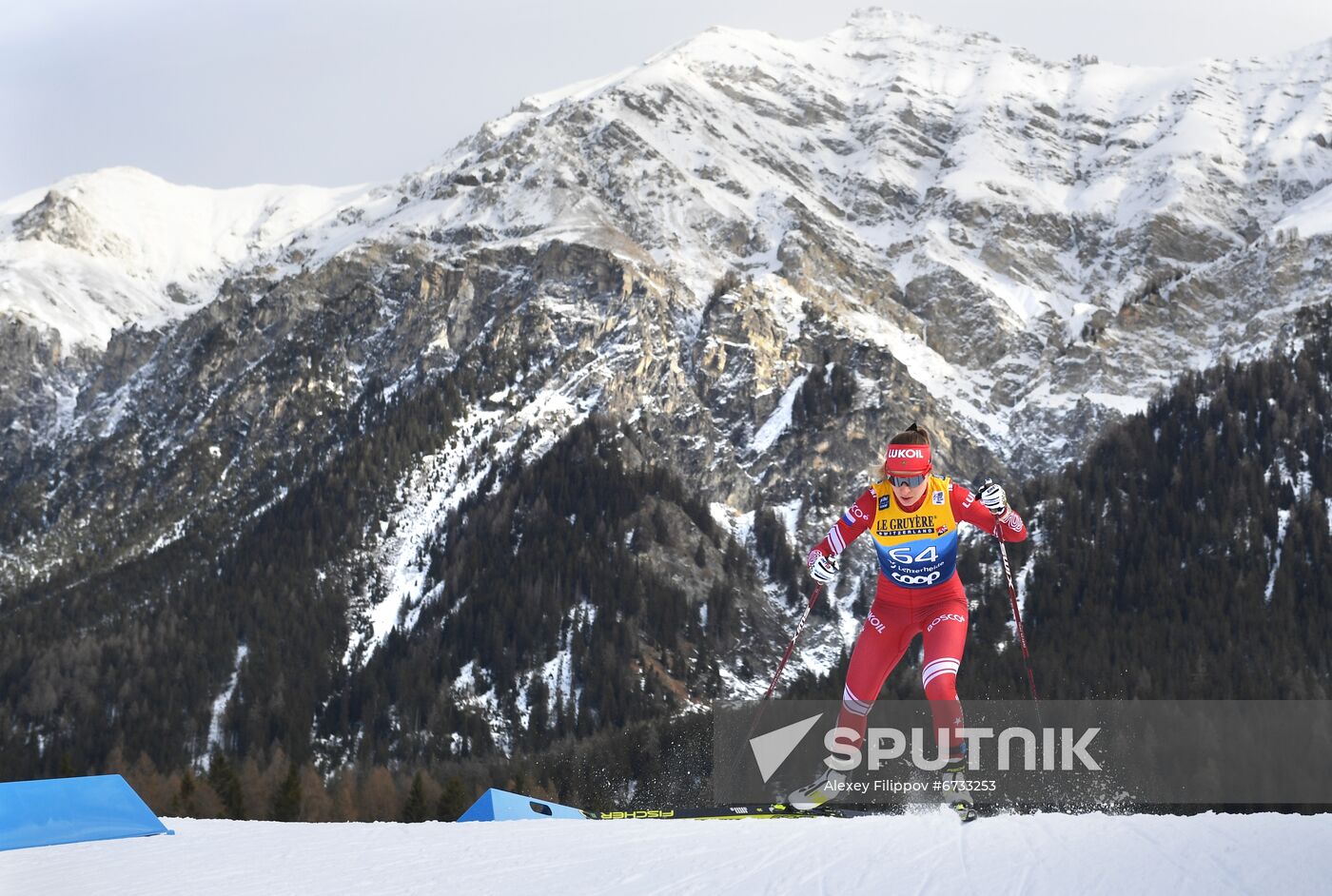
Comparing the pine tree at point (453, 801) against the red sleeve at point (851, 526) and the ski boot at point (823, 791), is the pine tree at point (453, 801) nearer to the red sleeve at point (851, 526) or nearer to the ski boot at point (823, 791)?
the ski boot at point (823, 791)

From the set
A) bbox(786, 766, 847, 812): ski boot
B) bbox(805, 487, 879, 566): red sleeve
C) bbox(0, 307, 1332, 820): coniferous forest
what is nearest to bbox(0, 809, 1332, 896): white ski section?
bbox(786, 766, 847, 812): ski boot

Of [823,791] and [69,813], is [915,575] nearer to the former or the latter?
[823,791]

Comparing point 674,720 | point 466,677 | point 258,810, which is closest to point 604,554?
point 466,677

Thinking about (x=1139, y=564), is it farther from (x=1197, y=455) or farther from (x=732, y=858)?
(x=732, y=858)

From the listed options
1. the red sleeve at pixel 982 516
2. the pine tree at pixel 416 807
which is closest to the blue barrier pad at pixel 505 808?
the red sleeve at pixel 982 516

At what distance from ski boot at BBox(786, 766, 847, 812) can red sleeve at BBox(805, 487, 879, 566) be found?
11.0 feet

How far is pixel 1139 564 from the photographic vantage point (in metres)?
151

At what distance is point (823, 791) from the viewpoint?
2159 centimetres

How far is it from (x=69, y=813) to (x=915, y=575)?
521 inches

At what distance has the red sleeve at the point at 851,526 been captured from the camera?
20641mm

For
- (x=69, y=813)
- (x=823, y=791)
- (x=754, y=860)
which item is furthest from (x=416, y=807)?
(x=754, y=860)

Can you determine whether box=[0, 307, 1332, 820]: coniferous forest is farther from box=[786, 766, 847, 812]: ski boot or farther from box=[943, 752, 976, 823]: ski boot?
box=[943, 752, 976, 823]: ski boot

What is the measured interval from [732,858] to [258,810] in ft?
213

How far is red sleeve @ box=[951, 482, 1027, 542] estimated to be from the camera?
19953mm
